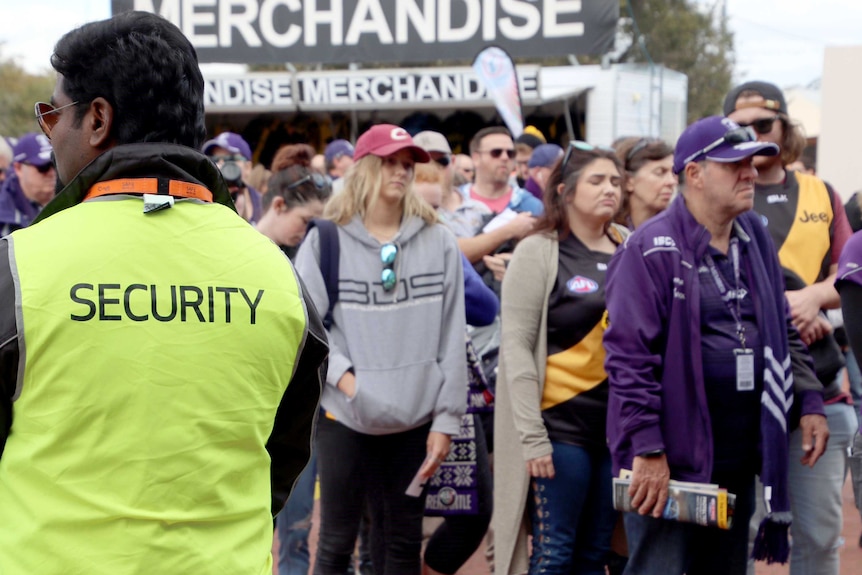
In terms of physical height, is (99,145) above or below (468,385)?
above

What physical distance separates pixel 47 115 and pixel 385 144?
263 cm

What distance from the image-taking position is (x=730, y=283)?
3.82 metres

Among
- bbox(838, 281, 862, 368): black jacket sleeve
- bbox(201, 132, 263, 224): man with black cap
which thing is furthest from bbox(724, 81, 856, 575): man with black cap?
bbox(201, 132, 263, 224): man with black cap

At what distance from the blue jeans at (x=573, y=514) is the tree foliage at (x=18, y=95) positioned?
85.1 ft

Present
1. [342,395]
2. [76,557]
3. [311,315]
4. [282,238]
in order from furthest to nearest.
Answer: [282,238], [342,395], [311,315], [76,557]

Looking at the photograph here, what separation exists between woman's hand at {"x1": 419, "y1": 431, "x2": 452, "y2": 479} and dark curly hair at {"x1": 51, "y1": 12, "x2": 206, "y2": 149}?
8.36ft

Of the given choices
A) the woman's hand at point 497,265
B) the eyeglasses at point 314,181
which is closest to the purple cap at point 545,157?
the woman's hand at point 497,265

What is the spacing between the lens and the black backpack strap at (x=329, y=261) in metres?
4.41

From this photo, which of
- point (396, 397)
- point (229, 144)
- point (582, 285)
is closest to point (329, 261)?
point (396, 397)

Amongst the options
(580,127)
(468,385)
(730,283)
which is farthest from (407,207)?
(580,127)

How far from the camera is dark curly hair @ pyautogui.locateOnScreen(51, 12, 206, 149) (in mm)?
1969

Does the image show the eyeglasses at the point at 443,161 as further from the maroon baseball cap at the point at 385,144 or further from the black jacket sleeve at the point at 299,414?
the black jacket sleeve at the point at 299,414

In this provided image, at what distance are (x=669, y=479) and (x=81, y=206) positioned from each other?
2.42 meters

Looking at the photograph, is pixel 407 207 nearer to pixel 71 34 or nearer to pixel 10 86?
pixel 71 34
